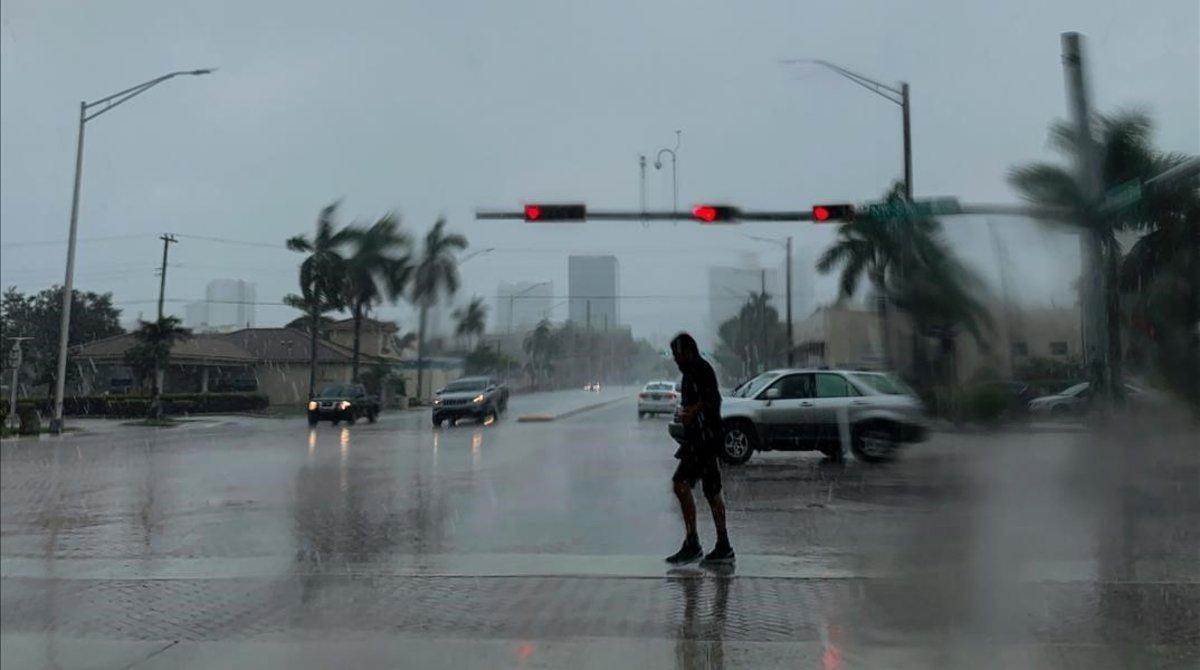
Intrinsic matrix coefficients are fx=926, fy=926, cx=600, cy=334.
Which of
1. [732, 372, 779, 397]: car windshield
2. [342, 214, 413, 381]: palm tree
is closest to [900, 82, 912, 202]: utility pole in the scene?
[732, 372, 779, 397]: car windshield

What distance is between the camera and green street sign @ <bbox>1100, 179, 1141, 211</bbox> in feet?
36.5

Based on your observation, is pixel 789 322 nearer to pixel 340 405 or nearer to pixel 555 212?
pixel 340 405

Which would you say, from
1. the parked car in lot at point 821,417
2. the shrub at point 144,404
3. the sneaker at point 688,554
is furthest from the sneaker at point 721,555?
the parked car in lot at point 821,417

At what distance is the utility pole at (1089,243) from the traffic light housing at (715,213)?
6244 millimetres

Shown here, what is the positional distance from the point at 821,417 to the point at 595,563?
790 cm

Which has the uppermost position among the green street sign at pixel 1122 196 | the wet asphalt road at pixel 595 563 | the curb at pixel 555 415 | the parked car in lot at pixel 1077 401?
the green street sign at pixel 1122 196

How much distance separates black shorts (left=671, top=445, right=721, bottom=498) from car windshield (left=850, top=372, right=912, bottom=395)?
25.0 ft

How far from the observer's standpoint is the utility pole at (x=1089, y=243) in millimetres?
11070

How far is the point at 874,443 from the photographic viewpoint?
1445cm

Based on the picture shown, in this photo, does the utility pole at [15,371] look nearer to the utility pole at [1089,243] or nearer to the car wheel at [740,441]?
the car wheel at [740,441]

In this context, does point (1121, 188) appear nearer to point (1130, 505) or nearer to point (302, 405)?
point (1130, 505)

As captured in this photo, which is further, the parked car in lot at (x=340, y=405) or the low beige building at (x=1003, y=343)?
the parked car in lot at (x=340, y=405)

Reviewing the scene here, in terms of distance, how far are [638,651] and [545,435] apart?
16.3 metres

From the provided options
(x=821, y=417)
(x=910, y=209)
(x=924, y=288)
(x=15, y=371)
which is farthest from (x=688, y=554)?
(x=910, y=209)
